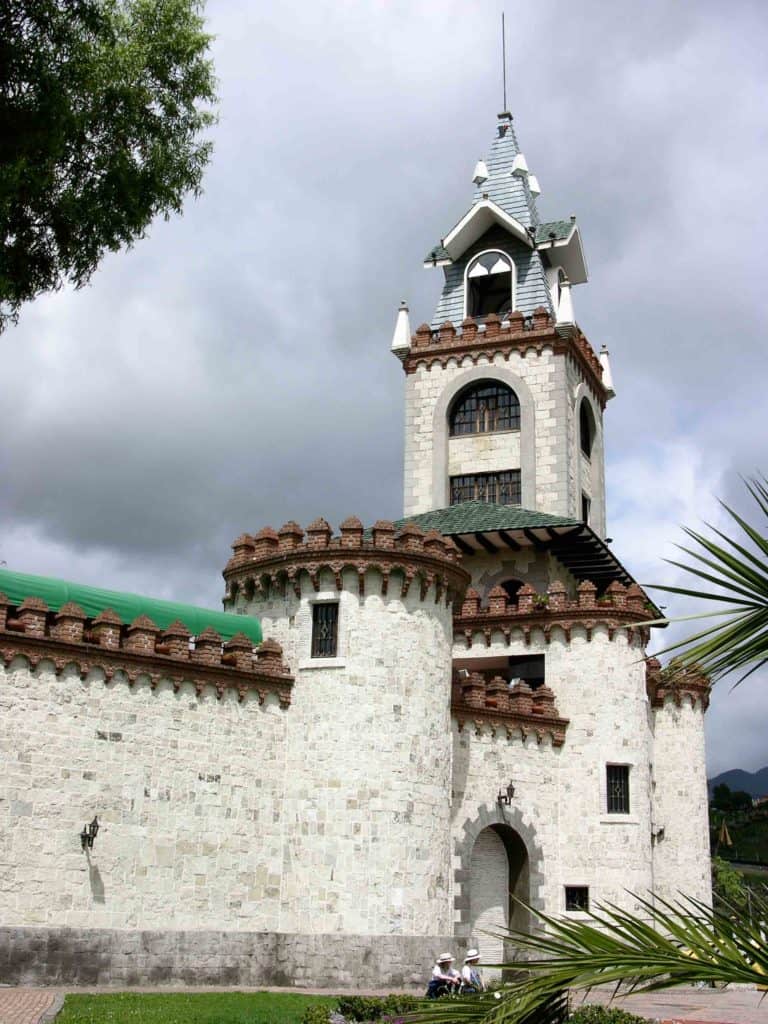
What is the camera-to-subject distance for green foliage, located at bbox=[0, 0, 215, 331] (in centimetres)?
1533

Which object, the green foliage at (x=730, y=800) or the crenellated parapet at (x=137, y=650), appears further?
the green foliage at (x=730, y=800)

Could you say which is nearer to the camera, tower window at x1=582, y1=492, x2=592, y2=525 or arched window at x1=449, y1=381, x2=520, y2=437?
arched window at x1=449, y1=381, x2=520, y2=437

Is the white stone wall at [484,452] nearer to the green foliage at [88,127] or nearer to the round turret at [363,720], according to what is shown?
the round turret at [363,720]

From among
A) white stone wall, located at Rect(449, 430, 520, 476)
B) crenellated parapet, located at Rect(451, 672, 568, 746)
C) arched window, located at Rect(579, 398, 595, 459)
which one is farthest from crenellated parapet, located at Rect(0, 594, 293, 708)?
arched window, located at Rect(579, 398, 595, 459)

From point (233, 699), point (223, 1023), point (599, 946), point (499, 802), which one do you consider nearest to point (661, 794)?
point (499, 802)

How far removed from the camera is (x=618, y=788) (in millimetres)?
31219

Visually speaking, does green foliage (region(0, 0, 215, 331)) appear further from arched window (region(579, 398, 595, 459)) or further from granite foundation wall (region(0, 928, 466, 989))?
arched window (region(579, 398, 595, 459))

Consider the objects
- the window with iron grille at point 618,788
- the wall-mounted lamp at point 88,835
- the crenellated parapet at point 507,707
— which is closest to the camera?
the wall-mounted lamp at point 88,835

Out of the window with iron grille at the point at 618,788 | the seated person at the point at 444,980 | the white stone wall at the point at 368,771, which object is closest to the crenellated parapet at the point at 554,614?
the window with iron grille at the point at 618,788

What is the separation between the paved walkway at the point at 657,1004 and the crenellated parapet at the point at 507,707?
6887 millimetres

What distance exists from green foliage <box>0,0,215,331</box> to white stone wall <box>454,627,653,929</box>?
16342 mm

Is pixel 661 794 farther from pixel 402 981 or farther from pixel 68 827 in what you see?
pixel 68 827

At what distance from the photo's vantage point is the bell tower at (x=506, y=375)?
4009cm

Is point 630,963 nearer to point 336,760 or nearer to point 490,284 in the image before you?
point 336,760
